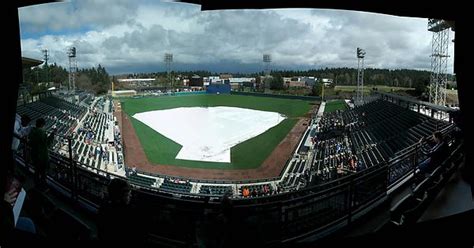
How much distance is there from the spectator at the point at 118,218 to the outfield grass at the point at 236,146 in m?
0.54

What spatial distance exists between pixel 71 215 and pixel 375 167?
2142 millimetres

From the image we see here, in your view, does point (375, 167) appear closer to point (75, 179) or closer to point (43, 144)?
point (75, 179)

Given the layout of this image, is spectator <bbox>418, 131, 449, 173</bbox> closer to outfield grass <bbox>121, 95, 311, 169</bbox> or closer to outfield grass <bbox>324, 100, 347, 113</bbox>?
outfield grass <bbox>324, 100, 347, 113</bbox>

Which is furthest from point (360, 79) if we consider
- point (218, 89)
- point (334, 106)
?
point (218, 89)

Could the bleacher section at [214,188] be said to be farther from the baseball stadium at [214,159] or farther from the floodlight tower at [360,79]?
the floodlight tower at [360,79]

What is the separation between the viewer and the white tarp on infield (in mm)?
1995

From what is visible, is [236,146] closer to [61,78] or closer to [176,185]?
[176,185]

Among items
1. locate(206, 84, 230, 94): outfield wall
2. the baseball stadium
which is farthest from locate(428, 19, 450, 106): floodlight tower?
locate(206, 84, 230, 94): outfield wall

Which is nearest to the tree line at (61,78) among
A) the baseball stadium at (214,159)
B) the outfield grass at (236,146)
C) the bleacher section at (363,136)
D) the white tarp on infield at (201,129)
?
the baseball stadium at (214,159)

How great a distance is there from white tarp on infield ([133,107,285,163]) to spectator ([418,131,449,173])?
1634 millimetres

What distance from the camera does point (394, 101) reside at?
2.62 metres

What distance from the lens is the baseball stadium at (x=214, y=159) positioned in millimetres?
1809

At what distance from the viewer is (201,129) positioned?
2096 mm

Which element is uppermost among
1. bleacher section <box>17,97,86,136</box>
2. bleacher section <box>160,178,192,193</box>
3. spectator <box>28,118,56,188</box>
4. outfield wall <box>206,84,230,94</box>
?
outfield wall <box>206,84,230,94</box>
